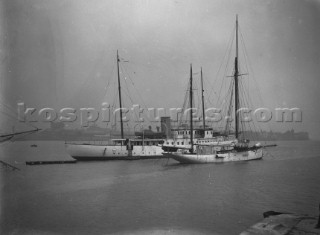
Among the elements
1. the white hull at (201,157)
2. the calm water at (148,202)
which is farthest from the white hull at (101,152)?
the calm water at (148,202)

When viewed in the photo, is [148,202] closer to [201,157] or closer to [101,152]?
[201,157]

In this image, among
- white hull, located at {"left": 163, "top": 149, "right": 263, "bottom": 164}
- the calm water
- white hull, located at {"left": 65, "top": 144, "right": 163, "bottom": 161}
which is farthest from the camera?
white hull, located at {"left": 65, "top": 144, "right": 163, "bottom": 161}

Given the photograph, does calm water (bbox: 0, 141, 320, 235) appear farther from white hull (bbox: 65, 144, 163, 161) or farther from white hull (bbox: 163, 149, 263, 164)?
white hull (bbox: 65, 144, 163, 161)

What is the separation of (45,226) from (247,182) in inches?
591

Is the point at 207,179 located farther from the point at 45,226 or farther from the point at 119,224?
the point at 45,226

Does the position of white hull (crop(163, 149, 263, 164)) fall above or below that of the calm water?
above

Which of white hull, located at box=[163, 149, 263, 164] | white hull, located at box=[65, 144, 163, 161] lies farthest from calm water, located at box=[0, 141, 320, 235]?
white hull, located at box=[65, 144, 163, 161]

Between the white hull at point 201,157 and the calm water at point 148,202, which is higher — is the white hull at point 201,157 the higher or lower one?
the higher one

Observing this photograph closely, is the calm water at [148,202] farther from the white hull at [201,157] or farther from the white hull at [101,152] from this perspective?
the white hull at [101,152]

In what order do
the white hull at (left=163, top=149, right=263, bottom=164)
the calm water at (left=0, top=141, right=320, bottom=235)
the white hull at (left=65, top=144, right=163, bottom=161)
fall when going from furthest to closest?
the white hull at (left=65, top=144, right=163, bottom=161)
the white hull at (left=163, top=149, right=263, bottom=164)
the calm water at (left=0, top=141, right=320, bottom=235)

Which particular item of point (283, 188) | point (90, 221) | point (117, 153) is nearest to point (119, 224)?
point (90, 221)

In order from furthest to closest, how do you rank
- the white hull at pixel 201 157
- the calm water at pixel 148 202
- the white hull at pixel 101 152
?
the white hull at pixel 101 152 < the white hull at pixel 201 157 < the calm water at pixel 148 202

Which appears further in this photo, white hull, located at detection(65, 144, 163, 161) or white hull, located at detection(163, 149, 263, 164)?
white hull, located at detection(65, 144, 163, 161)

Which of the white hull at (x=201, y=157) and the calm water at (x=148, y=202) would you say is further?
the white hull at (x=201, y=157)
